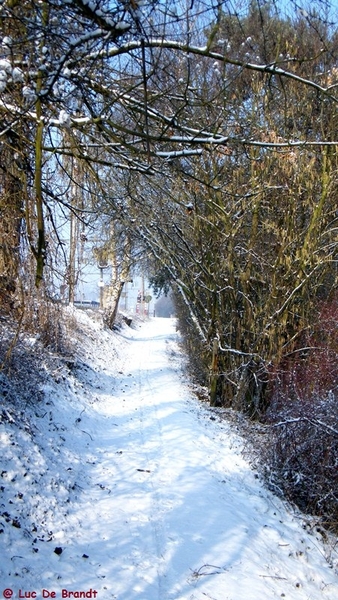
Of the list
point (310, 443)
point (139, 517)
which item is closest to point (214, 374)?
point (310, 443)

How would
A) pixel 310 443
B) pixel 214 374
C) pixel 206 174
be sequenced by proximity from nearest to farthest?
pixel 310 443
pixel 206 174
pixel 214 374

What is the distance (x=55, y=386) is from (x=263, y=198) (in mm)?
5165

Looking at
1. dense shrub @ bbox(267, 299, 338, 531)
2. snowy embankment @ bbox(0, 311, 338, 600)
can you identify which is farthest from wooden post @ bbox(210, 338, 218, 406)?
dense shrub @ bbox(267, 299, 338, 531)

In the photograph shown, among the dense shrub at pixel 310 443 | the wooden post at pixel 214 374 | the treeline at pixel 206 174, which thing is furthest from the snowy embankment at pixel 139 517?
the wooden post at pixel 214 374

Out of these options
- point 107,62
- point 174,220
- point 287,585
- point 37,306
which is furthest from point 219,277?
point 107,62

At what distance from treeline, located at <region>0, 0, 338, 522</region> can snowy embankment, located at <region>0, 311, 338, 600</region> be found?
3.03ft

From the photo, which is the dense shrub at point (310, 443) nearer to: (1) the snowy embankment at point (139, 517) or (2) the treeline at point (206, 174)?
(2) the treeline at point (206, 174)

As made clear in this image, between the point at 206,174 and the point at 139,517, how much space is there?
526cm

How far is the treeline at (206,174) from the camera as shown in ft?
7.65

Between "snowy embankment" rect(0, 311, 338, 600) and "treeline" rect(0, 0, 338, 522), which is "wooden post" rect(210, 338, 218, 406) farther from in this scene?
"snowy embankment" rect(0, 311, 338, 600)

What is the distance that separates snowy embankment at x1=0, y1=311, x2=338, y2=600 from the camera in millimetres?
3568

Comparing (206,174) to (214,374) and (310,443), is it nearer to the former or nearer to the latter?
(214,374)

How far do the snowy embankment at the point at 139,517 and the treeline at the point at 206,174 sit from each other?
922mm

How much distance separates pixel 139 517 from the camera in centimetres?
454
